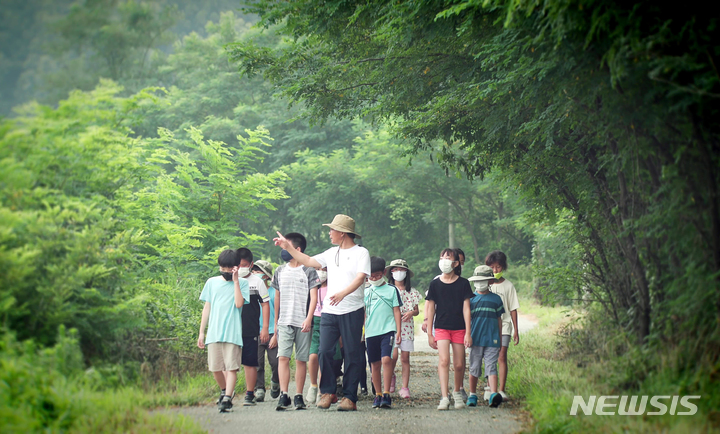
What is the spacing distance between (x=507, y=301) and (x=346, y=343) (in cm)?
237

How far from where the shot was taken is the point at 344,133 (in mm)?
39875

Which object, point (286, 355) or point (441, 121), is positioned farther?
point (441, 121)

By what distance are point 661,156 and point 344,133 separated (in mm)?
35217

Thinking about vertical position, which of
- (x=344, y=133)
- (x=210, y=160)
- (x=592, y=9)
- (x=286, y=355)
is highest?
(x=344, y=133)

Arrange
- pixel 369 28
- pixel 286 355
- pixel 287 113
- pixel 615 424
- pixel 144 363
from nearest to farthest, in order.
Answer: pixel 615 424 < pixel 144 363 < pixel 286 355 < pixel 369 28 < pixel 287 113

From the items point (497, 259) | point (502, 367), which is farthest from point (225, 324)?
point (497, 259)

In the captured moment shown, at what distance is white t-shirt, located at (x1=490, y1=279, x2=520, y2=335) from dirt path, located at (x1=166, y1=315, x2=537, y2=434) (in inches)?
40.3

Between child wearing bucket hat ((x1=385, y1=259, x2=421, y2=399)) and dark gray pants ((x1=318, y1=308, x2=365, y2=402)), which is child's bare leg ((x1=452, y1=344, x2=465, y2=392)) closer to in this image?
child wearing bucket hat ((x1=385, y1=259, x2=421, y2=399))

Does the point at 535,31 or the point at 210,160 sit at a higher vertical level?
the point at 210,160

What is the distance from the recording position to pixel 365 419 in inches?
248

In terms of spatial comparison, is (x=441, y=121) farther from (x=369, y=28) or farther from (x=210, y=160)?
(x=210, y=160)

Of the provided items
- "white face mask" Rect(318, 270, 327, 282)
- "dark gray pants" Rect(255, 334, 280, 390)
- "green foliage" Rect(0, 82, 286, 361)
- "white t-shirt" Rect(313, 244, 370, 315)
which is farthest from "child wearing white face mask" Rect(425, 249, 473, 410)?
"green foliage" Rect(0, 82, 286, 361)

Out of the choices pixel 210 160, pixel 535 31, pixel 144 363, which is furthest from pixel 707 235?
pixel 210 160

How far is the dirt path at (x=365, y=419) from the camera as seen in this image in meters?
5.76
